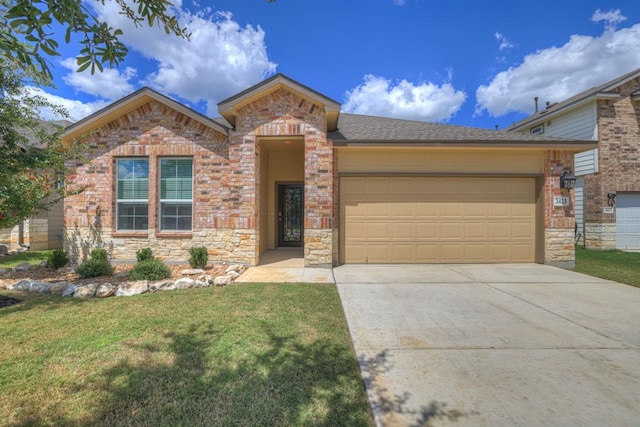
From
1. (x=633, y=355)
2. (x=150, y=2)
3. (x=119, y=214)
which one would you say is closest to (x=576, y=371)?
(x=633, y=355)

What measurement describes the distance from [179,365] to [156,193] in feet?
20.8

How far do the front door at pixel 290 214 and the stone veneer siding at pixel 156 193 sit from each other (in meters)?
3.37

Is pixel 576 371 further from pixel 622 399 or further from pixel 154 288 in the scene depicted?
pixel 154 288

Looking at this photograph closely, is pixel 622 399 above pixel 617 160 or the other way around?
the other way around

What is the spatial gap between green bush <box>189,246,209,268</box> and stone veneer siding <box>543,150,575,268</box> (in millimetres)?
8976

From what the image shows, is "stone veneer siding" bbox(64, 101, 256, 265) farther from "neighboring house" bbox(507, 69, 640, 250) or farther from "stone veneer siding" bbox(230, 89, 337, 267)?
"neighboring house" bbox(507, 69, 640, 250)

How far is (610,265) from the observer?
839 centimetres

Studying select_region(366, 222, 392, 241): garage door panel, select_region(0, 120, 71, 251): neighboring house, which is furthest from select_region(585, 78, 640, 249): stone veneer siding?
select_region(0, 120, 71, 251): neighboring house

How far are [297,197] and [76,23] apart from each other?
9295mm

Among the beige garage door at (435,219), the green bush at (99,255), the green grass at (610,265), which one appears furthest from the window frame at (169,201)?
the green grass at (610,265)

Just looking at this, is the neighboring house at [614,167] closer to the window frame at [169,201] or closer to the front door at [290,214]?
the front door at [290,214]

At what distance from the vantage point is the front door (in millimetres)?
11078

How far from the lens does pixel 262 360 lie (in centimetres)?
302

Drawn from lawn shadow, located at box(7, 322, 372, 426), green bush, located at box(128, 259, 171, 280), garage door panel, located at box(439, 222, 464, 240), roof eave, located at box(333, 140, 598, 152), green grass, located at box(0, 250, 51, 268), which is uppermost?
roof eave, located at box(333, 140, 598, 152)
